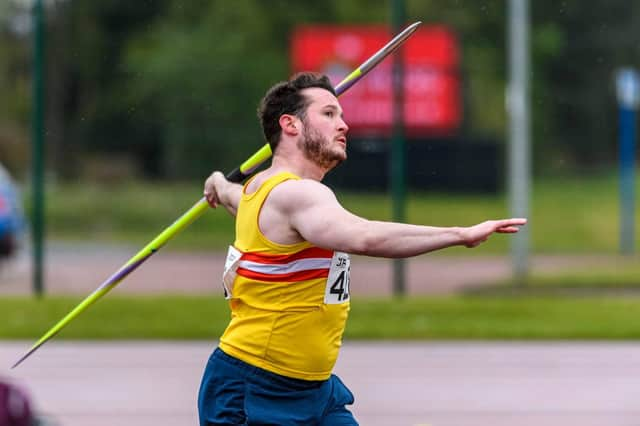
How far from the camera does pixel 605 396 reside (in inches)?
302

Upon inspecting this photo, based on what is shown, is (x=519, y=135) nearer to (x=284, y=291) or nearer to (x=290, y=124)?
(x=290, y=124)

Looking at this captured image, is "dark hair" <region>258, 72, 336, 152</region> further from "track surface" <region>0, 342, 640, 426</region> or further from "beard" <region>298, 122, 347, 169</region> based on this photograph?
"track surface" <region>0, 342, 640, 426</region>

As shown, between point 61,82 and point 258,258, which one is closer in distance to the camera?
point 258,258

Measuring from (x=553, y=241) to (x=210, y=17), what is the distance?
5876 millimetres

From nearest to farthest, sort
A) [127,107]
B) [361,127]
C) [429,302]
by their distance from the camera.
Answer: [429,302]
[127,107]
[361,127]

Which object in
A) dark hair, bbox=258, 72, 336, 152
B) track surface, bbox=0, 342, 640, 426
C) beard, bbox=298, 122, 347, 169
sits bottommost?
track surface, bbox=0, 342, 640, 426

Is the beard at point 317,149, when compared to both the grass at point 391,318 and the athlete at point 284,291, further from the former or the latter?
the grass at point 391,318

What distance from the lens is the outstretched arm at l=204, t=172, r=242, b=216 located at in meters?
Result: 4.62

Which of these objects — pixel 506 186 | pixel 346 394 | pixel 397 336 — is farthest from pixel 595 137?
pixel 346 394

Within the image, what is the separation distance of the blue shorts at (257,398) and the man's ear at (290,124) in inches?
27.3

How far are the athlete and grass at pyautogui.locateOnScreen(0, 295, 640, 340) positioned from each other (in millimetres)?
6064

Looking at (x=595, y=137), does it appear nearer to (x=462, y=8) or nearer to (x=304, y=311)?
(x=462, y=8)

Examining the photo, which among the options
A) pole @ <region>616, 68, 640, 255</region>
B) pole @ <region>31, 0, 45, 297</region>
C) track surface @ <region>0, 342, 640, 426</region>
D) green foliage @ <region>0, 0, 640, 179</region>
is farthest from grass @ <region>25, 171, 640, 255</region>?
track surface @ <region>0, 342, 640, 426</region>

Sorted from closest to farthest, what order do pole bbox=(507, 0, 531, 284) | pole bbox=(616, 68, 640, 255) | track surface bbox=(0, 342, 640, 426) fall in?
1. track surface bbox=(0, 342, 640, 426)
2. pole bbox=(507, 0, 531, 284)
3. pole bbox=(616, 68, 640, 255)
